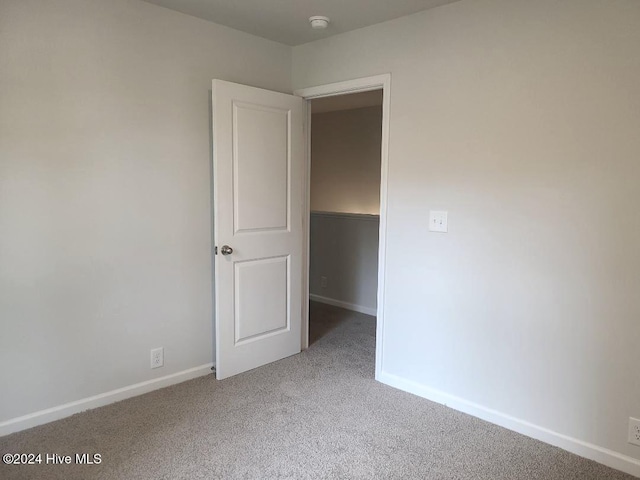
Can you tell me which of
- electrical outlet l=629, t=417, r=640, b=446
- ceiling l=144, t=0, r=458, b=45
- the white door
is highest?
ceiling l=144, t=0, r=458, b=45

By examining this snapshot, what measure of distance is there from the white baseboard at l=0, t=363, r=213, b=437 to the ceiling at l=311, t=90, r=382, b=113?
2.73 metres

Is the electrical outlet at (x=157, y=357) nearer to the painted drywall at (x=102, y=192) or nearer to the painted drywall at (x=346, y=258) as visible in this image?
the painted drywall at (x=102, y=192)

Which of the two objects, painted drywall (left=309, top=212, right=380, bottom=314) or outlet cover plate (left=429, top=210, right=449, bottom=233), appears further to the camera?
painted drywall (left=309, top=212, right=380, bottom=314)

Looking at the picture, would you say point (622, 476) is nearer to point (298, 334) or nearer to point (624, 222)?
point (624, 222)

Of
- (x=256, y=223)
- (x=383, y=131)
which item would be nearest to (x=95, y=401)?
(x=256, y=223)

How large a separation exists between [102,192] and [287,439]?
167 cm

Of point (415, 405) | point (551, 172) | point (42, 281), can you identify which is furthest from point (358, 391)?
point (42, 281)

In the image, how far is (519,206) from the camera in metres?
2.31

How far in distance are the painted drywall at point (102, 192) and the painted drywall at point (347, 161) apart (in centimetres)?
220

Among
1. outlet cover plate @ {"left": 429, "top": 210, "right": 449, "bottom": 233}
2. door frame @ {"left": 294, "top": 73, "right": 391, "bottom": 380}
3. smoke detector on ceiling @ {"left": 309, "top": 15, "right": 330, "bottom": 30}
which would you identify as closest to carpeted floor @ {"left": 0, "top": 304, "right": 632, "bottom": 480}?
door frame @ {"left": 294, "top": 73, "right": 391, "bottom": 380}

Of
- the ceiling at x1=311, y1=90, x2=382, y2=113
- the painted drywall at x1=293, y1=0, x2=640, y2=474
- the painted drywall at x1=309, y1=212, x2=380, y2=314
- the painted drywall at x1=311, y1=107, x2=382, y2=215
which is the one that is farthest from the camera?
the painted drywall at x1=311, y1=107, x2=382, y2=215

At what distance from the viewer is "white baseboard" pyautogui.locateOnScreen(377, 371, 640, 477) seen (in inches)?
82.0

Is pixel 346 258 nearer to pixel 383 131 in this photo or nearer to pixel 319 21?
pixel 383 131

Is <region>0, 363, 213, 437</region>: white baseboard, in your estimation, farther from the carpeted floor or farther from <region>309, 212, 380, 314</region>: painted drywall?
<region>309, 212, 380, 314</region>: painted drywall
